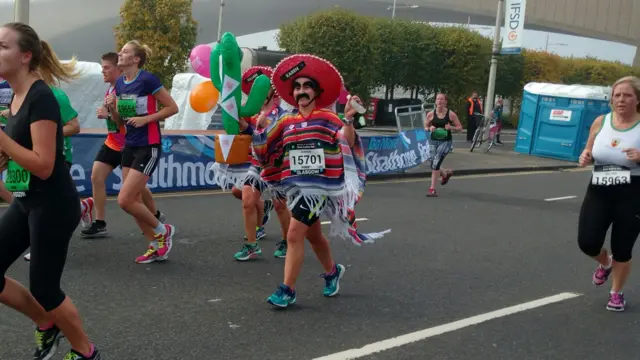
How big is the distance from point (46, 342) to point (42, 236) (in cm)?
71

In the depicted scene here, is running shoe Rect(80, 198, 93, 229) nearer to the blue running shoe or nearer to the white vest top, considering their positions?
the blue running shoe

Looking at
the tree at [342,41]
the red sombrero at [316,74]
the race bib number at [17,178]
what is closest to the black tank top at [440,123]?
the red sombrero at [316,74]

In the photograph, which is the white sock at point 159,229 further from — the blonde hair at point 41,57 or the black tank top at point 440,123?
the black tank top at point 440,123

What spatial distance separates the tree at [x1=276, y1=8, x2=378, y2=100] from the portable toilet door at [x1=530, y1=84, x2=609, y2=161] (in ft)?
34.6

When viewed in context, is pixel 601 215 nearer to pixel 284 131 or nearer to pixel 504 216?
pixel 284 131

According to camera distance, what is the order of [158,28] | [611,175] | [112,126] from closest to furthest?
1. [611,175]
2. [112,126]
3. [158,28]

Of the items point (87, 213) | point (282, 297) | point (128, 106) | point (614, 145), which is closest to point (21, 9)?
point (87, 213)

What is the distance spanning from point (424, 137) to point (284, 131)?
426 inches

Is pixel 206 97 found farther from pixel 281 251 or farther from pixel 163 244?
pixel 281 251

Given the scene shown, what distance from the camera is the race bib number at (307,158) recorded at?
488cm

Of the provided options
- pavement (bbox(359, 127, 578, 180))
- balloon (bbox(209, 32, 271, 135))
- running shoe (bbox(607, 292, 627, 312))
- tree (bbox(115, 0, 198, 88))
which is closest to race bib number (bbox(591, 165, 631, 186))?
running shoe (bbox(607, 292, 627, 312))

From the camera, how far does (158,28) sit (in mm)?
32656

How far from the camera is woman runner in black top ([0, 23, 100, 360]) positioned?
3.10 metres

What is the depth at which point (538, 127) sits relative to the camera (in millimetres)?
21438
